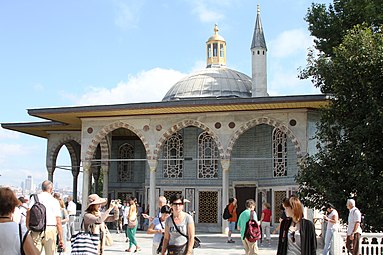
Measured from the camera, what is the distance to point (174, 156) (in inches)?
773

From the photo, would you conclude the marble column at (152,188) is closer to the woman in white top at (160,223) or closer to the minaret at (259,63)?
the minaret at (259,63)

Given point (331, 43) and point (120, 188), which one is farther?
point (120, 188)

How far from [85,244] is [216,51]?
21.3m

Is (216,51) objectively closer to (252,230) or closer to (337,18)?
(337,18)

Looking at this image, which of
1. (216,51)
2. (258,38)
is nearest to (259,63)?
(258,38)

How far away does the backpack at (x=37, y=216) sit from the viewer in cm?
618

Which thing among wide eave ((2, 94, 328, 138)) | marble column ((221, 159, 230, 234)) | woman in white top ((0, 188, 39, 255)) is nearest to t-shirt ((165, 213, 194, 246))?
woman in white top ((0, 188, 39, 255))

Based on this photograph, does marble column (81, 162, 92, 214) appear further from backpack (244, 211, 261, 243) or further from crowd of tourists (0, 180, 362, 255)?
backpack (244, 211, 261, 243)

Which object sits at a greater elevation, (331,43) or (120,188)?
(331,43)

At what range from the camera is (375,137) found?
1048 cm

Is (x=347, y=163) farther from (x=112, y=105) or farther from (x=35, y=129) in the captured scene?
(x=35, y=129)

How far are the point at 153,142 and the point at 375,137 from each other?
842 centimetres

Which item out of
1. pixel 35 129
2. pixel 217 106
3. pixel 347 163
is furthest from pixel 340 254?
pixel 35 129

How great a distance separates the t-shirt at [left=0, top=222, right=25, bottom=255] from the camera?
3176mm
